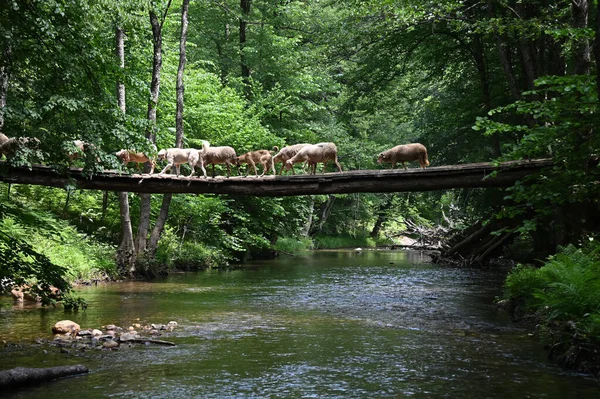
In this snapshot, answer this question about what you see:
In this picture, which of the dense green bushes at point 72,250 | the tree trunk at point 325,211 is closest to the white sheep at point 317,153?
the dense green bushes at point 72,250

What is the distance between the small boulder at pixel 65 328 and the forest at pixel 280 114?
4.29ft

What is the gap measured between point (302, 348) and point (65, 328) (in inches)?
140

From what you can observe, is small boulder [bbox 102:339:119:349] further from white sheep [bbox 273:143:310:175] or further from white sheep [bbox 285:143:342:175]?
white sheep [bbox 273:143:310:175]

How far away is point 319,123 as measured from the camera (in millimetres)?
31141

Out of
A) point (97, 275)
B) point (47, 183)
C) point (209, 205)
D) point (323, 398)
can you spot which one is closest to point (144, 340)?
point (323, 398)

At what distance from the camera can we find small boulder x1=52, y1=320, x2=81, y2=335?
8.84 metres

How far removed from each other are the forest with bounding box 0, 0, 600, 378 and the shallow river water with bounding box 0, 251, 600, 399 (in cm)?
103

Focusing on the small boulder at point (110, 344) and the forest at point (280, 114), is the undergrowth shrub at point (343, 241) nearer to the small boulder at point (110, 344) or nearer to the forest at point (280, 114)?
the forest at point (280, 114)

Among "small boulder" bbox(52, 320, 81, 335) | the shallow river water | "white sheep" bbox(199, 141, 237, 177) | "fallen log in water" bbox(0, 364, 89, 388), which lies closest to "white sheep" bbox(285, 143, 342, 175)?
"white sheep" bbox(199, 141, 237, 177)

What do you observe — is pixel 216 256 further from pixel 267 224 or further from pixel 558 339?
pixel 558 339

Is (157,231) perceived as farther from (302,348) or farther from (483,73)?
(483,73)

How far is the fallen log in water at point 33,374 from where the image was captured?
5.97 meters

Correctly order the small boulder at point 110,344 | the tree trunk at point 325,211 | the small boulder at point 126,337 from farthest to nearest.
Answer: the tree trunk at point 325,211
the small boulder at point 126,337
the small boulder at point 110,344

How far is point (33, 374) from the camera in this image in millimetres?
6215
